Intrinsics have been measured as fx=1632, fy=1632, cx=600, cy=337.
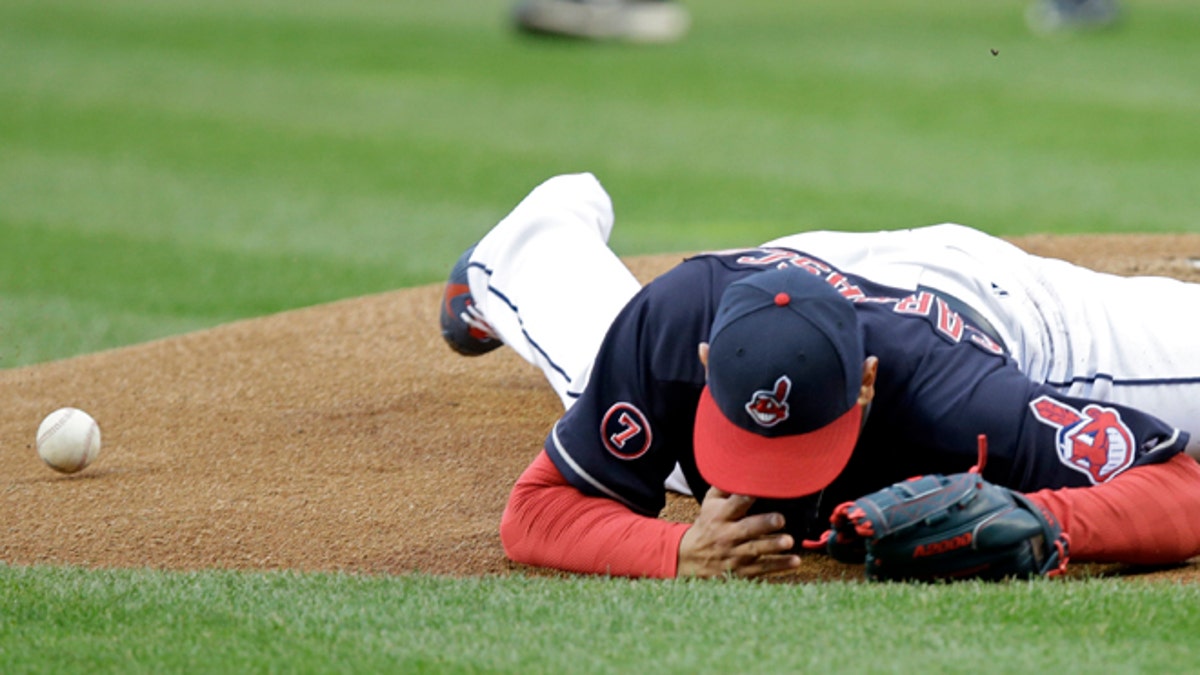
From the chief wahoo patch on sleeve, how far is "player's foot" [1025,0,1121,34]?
13.6 metres

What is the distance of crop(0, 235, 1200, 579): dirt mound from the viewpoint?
342cm

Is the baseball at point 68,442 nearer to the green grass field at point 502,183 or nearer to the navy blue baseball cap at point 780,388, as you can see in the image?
the green grass field at point 502,183

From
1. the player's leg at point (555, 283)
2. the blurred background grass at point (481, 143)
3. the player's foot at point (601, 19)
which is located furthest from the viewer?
the player's foot at point (601, 19)

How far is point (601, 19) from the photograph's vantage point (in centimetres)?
1577

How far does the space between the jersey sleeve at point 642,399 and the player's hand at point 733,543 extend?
0.14 m

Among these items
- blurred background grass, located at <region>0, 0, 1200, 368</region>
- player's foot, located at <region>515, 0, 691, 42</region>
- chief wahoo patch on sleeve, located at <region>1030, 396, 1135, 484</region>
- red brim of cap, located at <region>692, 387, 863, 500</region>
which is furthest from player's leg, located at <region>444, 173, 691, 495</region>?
player's foot, located at <region>515, 0, 691, 42</region>

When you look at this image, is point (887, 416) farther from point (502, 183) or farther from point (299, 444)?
point (502, 183)

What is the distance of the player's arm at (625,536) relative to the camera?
2.86 meters

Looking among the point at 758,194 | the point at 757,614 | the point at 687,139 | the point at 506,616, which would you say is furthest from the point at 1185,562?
the point at 687,139

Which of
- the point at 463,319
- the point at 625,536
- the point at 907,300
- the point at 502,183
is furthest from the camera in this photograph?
the point at 502,183

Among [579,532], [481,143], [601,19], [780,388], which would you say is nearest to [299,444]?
[579,532]

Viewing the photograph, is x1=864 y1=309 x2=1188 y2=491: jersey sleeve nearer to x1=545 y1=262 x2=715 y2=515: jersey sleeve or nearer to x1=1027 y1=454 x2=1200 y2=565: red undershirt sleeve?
x1=1027 y1=454 x2=1200 y2=565: red undershirt sleeve

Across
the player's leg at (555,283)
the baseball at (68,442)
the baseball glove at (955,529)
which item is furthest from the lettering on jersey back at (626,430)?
the baseball at (68,442)

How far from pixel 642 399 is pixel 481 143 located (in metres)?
8.28
